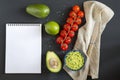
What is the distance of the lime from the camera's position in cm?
84

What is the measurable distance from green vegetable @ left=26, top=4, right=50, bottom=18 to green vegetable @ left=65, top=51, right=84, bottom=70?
0.17 meters

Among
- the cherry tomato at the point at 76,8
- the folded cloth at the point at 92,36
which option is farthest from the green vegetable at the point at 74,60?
the cherry tomato at the point at 76,8

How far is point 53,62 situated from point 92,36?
0.17 meters

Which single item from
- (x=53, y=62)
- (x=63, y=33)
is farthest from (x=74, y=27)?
(x=53, y=62)

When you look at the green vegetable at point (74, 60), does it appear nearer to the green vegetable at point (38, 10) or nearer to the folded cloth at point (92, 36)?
the folded cloth at point (92, 36)

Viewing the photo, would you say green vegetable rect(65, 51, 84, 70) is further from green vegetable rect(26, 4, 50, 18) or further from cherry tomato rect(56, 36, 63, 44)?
green vegetable rect(26, 4, 50, 18)

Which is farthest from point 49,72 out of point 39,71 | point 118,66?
point 118,66

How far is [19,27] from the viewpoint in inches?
34.9

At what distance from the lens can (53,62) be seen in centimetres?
86

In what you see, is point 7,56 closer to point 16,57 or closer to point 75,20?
point 16,57

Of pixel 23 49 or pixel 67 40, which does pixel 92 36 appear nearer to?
pixel 67 40

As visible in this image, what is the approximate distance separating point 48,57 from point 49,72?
6 cm

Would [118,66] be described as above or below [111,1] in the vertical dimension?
below

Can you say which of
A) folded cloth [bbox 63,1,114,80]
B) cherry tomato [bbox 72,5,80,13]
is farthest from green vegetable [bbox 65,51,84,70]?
cherry tomato [bbox 72,5,80,13]
